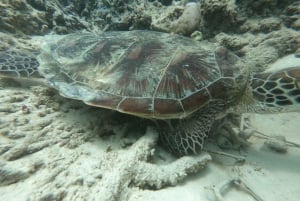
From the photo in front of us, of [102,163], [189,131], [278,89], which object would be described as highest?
[278,89]

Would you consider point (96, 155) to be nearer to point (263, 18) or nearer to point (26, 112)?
point (26, 112)

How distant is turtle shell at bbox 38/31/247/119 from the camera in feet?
7.43

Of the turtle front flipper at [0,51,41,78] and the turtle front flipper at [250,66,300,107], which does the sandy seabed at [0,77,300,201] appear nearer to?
the turtle front flipper at [0,51,41,78]

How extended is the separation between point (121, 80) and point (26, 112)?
93cm

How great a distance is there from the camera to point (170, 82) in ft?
7.68

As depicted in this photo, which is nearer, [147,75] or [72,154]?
[72,154]

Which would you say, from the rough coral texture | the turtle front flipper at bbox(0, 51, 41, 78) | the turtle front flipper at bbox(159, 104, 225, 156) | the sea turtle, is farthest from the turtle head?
the turtle front flipper at bbox(0, 51, 41, 78)

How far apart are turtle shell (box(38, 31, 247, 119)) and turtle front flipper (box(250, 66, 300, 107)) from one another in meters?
0.21

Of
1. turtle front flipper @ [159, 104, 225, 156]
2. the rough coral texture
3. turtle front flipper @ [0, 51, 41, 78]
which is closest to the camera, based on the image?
the rough coral texture

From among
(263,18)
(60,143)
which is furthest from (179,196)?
(263,18)

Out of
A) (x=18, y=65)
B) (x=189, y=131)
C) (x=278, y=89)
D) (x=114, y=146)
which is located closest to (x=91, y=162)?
(x=114, y=146)

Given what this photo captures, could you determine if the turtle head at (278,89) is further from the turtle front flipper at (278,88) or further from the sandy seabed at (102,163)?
the sandy seabed at (102,163)

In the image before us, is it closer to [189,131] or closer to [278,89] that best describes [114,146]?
[189,131]

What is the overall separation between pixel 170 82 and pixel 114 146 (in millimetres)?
807
